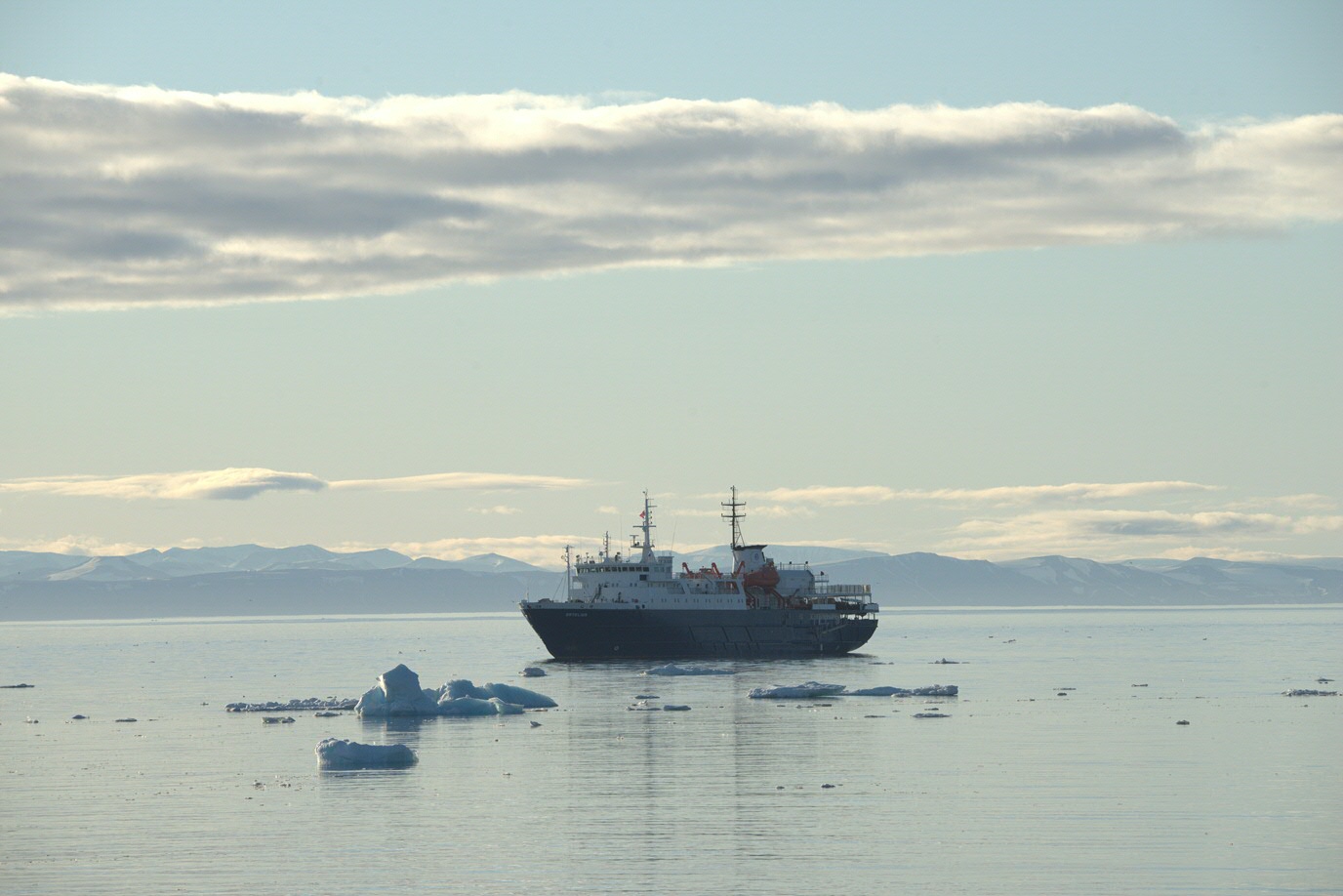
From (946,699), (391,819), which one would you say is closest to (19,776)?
(391,819)

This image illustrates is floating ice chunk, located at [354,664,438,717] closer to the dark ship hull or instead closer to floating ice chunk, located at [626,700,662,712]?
floating ice chunk, located at [626,700,662,712]

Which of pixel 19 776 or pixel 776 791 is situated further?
pixel 19 776

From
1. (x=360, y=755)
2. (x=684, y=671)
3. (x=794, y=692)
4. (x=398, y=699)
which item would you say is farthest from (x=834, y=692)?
(x=360, y=755)

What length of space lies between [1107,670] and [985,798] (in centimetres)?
7826

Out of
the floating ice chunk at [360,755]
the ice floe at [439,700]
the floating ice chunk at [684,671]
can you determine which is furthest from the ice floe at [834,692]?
the floating ice chunk at [360,755]

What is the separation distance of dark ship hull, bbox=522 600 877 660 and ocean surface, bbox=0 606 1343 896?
91.7 ft

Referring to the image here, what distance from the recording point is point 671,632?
127m

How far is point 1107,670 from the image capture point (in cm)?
12606

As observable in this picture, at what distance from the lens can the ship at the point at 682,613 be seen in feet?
412

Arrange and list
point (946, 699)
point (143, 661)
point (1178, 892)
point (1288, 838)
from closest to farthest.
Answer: point (1178, 892) < point (1288, 838) < point (946, 699) < point (143, 661)

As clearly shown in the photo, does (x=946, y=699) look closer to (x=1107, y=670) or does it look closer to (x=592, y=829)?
(x=1107, y=670)

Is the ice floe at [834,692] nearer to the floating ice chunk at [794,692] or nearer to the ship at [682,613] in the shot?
the floating ice chunk at [794,692]

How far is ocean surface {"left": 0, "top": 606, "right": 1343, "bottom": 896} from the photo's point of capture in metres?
39.9

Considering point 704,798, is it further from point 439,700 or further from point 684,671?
point 684,671
